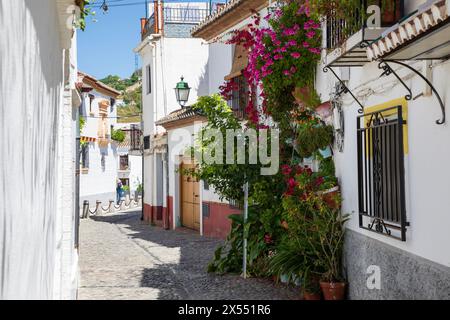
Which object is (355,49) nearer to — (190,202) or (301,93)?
(301,93)

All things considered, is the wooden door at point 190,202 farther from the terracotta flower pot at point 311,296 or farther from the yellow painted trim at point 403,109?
the yellow painted trim at point 403,109

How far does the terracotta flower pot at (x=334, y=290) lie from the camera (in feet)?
24.8

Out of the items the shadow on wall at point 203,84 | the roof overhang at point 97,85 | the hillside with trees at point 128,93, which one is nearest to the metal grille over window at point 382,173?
the shadow on wall at point 203,84

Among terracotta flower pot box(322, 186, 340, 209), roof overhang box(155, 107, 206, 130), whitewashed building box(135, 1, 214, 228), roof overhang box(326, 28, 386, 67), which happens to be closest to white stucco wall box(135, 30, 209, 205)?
whitewashed building box(135, 1, 214, 228)

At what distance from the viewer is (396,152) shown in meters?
5.95

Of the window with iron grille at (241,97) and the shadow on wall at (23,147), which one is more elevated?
the window with iron grille at (241,97)

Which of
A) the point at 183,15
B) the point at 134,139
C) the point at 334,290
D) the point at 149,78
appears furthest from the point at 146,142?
the point at 334,290

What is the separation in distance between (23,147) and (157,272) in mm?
8473

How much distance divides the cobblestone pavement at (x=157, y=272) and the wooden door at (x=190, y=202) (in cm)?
62

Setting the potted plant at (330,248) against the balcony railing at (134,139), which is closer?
the potted plant at (330,248)

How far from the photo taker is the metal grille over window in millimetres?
5777
